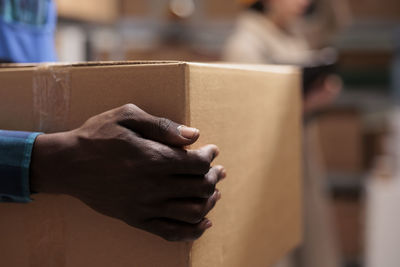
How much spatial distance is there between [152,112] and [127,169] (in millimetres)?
74

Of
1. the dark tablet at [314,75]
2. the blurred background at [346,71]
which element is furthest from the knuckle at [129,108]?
the blurred background at [346,71]

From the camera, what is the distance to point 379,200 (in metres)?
2.13

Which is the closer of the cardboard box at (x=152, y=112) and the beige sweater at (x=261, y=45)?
the cardboard box at (x=152, y=112)

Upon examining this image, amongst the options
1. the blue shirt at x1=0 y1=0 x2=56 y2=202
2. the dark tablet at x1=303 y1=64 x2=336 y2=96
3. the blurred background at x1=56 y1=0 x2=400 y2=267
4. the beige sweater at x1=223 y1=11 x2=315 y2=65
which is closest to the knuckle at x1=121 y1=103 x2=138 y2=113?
the blue shirt at x1=0 y1=0 x2=56 y2=202

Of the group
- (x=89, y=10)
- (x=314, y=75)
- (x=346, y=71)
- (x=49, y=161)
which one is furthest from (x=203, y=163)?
(x=346, y=71)

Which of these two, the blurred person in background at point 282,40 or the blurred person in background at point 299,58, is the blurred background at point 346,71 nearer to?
the blurred person in background at point 282,40

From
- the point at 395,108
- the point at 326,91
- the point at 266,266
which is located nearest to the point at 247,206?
the point at 266,266

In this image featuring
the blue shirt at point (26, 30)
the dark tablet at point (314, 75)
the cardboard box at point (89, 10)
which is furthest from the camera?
the cardboard box at point (89, 10)

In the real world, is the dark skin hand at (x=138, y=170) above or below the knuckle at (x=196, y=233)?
above

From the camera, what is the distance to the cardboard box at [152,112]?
560 millimetres

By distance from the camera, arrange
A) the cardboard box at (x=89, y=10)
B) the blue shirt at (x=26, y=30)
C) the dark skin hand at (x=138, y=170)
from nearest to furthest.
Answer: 1. the dark skin hand at (x=138, y=170)
2. the blue shirt at (x=26, y=30)
3. the cardboard box at (x=89, y=10)

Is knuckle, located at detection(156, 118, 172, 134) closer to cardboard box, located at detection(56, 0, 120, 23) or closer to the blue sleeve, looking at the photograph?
the blue sleeve

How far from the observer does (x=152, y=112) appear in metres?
0.56

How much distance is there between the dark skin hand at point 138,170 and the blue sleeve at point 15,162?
0.08ft
